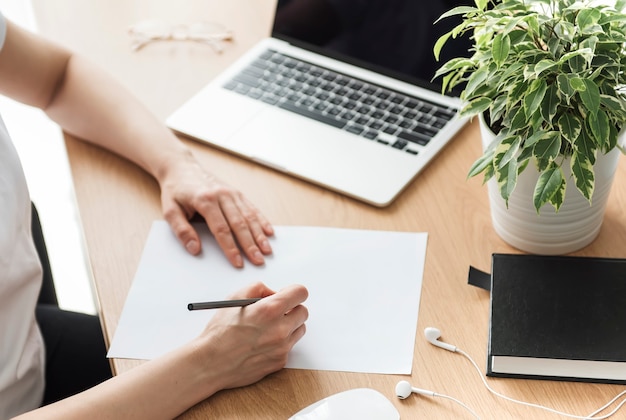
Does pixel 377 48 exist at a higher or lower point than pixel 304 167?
higher

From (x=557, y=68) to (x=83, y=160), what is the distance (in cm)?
74

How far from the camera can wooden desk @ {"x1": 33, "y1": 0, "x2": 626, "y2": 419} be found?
2.96 feet

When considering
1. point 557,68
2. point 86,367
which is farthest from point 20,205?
point 557,68

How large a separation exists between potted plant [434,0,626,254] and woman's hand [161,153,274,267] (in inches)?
12.7

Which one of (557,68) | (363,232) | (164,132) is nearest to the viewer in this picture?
(557,68)

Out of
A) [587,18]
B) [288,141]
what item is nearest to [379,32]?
[288,141]

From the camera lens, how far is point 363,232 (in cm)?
111

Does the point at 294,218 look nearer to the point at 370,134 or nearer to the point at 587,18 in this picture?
the point at 370,134

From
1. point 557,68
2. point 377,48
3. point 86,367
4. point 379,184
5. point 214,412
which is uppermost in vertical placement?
point 557,68

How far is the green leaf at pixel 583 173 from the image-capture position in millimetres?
892

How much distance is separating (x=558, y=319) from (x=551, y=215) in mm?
139

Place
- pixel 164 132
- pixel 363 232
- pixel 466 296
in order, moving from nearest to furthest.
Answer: pixel 466 296
pixel 363 232
pixel 164 132

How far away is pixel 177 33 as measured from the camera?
1.52 meters

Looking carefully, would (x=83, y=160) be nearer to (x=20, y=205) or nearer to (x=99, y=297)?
(x=20, y=205)
